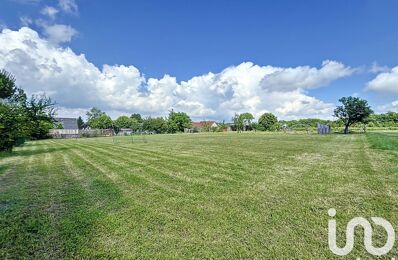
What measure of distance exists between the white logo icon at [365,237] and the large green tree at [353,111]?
136 ft

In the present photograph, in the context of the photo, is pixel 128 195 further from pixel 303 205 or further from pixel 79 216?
pixel 303 205

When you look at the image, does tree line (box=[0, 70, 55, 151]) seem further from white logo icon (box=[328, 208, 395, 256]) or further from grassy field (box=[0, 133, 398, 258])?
white logo icon (box=[328, 208, 395, 256])

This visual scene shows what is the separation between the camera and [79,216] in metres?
4.29

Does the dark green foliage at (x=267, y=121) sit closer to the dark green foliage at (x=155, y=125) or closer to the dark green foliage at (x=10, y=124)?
the dark green foliage at (x=155, y=125)

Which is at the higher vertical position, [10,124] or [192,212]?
[10,124]

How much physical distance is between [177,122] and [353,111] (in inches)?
2575

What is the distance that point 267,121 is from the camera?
9238 centimetres

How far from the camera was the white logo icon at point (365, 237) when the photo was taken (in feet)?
9.58

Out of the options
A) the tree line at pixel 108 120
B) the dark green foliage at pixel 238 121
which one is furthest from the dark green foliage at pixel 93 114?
the dark green foliage at pixel 238 121

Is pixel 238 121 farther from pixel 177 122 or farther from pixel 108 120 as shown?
pixel 108 120

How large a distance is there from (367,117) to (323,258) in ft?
147

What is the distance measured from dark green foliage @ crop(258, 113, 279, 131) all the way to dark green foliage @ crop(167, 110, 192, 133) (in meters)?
31.6

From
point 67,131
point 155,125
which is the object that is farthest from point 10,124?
point 155,125

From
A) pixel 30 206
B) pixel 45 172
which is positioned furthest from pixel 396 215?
pixel 45 172
